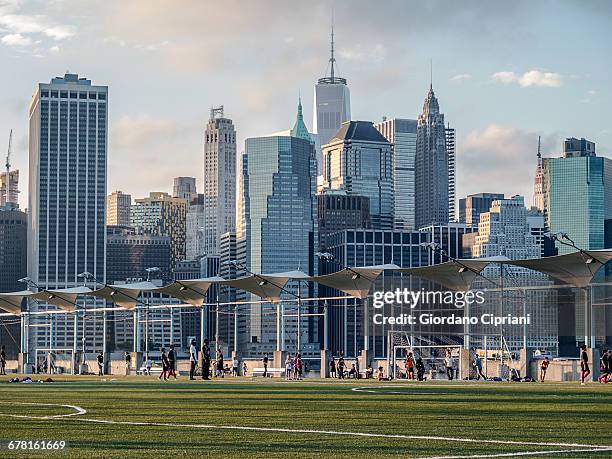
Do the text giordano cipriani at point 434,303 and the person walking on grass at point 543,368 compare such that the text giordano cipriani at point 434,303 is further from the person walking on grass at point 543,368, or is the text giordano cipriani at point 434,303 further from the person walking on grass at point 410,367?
the person walking on grass at point 543,368

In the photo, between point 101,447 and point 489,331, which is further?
point 489,331

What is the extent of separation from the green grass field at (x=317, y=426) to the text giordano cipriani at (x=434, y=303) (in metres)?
29.6

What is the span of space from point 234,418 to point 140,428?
117 inches

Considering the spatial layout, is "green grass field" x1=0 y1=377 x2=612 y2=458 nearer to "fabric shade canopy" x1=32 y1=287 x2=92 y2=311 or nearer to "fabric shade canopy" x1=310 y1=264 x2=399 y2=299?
"fabric shade canopy" x1=310 y1=264 x2=399 y2=299

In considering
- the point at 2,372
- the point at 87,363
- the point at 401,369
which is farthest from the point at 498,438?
the point at 87,363

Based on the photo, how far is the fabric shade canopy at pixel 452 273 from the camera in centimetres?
6375

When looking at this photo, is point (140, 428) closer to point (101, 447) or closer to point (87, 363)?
point (101, 447)

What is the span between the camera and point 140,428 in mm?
19453

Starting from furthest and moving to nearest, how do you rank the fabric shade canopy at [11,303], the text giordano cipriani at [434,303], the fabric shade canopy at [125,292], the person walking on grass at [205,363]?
the fabric shade canopy at [11,303], the fabric shade canopy at [125,292], the text giordano cipriani at [434,303], the person walking on grass at [205,363]

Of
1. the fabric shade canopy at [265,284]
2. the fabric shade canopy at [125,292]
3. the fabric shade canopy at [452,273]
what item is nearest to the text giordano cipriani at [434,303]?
the fabric shade canopy at [452,273]

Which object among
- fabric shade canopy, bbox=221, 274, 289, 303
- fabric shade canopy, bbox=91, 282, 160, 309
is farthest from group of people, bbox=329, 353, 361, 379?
fabric shade canopy, bbox=91, 282, 160, 309

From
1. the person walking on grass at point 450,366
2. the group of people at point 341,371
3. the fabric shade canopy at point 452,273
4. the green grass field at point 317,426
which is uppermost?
the fabric shade canopy at point 452,273

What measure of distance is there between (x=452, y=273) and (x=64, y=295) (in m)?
35.5

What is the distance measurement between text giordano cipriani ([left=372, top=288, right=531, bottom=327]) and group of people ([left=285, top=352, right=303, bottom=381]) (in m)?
4.36
